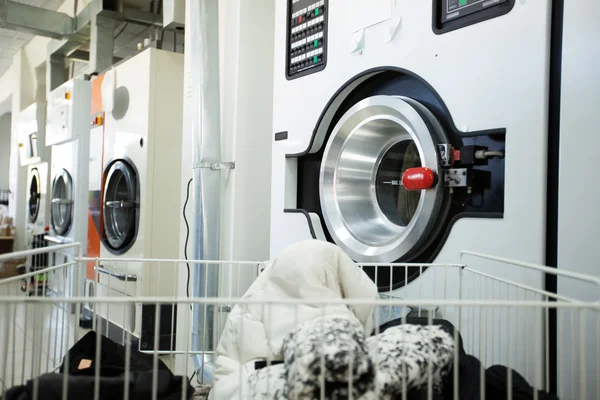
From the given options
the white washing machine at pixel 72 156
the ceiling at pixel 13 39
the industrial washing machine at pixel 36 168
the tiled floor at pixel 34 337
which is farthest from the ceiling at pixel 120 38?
the tiled floor at pixel 34 337

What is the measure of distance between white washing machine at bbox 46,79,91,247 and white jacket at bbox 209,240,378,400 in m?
2.96

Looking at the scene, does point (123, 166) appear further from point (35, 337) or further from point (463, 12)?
point (35, 337)

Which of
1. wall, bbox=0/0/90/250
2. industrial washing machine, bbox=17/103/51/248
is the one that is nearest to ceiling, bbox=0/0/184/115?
wall, bbox=0/0/90/250

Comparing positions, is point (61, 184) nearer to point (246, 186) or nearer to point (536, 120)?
point (246, 186)

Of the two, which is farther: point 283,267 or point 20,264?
point 20,264

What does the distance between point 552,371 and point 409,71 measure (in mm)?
907

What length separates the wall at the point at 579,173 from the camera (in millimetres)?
1076

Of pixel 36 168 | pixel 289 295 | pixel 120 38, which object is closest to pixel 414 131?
pixel 289 295

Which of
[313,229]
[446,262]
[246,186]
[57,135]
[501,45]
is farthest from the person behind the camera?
[57,135]

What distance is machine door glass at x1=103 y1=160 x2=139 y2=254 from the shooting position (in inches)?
120

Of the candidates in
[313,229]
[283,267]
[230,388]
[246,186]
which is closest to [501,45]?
[283,267]

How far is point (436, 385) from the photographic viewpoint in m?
0.80

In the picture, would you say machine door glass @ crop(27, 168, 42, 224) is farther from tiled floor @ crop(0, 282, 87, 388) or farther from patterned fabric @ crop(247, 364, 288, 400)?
patterned fabric @ crop(247, 364, 288, 400)

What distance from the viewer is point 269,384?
807 millimetres
